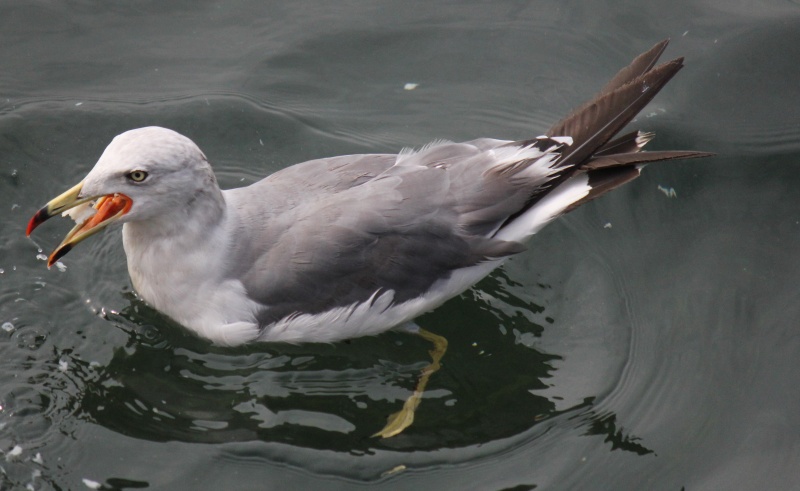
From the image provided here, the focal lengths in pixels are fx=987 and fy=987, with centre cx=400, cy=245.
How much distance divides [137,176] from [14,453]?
1695mm

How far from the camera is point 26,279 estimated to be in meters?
6.51

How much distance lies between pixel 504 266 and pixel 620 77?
153 cm

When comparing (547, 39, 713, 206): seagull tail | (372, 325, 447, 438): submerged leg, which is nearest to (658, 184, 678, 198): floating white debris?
(547, 39, 713, 206): seagull tail

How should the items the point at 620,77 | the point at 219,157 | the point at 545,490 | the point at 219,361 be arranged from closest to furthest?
the point at 545,490 → the point at 219,361 → the point at 620,77 → the point at 219,157

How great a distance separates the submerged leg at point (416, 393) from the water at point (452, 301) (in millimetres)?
65

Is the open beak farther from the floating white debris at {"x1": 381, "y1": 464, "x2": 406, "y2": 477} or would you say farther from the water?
the floating white debris at {"x1": 381, "y1": 464, "x2": 406, "y2": 477}

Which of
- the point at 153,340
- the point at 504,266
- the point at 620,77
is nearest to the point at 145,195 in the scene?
the point at 153,340

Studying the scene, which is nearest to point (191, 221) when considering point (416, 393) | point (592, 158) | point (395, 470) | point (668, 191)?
point (416, 393)

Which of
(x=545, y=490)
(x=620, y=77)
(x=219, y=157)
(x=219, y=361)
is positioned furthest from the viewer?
(x=219, y=157)

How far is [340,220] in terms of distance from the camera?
5.91 metres

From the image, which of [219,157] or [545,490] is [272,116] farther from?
[545,490]

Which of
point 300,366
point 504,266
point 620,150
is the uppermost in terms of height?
point 620,150

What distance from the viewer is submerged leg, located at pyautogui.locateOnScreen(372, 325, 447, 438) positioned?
5.97 metres

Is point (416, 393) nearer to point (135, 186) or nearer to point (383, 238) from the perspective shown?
point (383, 238)
